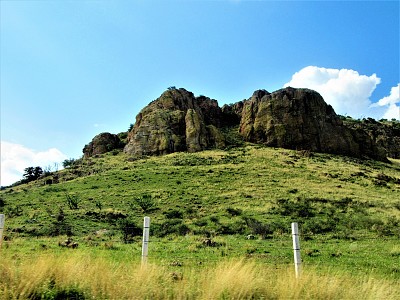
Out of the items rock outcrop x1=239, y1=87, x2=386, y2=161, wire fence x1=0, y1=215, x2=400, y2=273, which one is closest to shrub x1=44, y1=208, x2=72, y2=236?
wire fence x1=0, y1=215, x2=400, y2=273

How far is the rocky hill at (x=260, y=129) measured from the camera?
82.6 meters

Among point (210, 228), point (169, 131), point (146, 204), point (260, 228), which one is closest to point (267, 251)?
point (260, 228)

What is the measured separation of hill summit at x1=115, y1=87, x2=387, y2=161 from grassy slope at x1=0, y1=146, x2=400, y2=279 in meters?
8.41

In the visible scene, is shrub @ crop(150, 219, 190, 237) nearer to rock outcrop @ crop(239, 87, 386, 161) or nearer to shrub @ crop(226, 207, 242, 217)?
shrub @ crop(226, 207, 242, 217)

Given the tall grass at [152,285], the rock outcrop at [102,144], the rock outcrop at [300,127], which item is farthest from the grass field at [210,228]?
the rock outcrop at [102,144]

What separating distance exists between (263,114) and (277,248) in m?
74.6

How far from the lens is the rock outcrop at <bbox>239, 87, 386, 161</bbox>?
86.2 metres

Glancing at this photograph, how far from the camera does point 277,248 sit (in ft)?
63.3

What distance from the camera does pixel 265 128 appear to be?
88.8 metres

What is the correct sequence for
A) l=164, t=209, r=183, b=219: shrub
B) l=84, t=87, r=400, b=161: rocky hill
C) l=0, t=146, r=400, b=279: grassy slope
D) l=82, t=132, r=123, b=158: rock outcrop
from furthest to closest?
l=82, t=132, r=123, b=158: rock outcrop < l=84, t=87, r=400, b=161: rocky hill < l=164, t=209, r=183, b=219: shrub < l=0, t=146, r=400, b=279: grassy slope

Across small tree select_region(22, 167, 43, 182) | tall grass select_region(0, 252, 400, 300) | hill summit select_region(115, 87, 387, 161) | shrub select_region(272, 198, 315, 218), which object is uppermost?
hill summit select_region(115, 87, 387, 161)

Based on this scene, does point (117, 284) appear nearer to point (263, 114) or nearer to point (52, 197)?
point (52, 197)

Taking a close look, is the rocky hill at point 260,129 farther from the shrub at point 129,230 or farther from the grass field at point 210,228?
the shrub at point 129,230

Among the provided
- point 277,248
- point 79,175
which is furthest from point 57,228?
point 79,175
